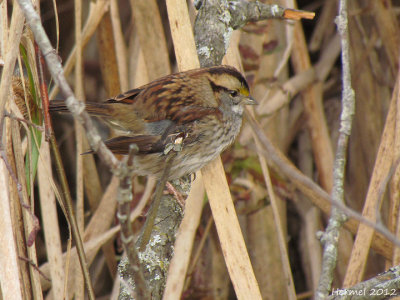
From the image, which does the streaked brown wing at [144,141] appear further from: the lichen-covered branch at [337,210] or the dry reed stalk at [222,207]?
the lichen-covered branch at [337,210]

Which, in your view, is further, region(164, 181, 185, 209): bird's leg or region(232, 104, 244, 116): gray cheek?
region(232, 104, 244, 116): gray cheek

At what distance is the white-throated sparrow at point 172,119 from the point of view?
6.58 ft

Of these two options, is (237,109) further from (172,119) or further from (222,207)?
(222,207)

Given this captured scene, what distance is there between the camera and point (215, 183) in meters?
1.80

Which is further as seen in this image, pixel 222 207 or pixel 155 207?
pixel 222 207

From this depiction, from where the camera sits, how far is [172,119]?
2035 mm

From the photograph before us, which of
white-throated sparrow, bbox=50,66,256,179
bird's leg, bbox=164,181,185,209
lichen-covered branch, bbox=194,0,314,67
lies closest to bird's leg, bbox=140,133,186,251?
bird's leg, bbox=164,181,185,209

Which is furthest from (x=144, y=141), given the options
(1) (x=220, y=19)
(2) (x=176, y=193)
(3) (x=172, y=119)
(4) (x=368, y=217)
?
(4) (x=368, y=217)

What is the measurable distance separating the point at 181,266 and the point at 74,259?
1.83ft

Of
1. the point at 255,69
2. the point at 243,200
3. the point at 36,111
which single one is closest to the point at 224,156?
the point at 243,200

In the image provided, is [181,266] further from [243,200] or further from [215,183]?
[243,200]

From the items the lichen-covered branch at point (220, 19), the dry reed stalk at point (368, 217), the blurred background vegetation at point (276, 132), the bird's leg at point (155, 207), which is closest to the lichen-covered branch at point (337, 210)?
the bird's leg at point (155, 207)

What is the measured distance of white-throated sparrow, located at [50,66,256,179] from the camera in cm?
201

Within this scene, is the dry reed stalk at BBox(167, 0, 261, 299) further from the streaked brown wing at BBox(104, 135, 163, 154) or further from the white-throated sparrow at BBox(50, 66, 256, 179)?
the streaked brown wing at BBox(104, 135, 163, 154)
